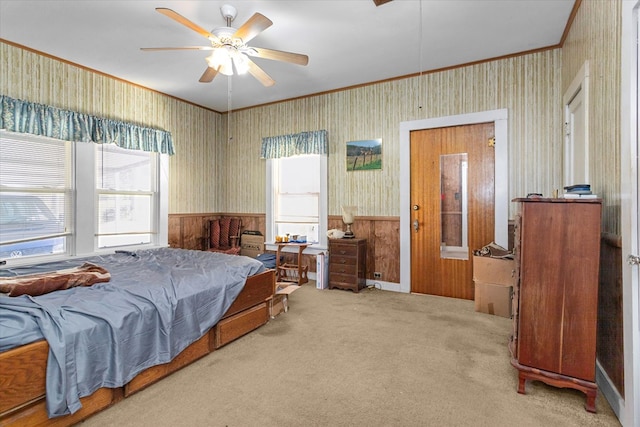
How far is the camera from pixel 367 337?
2.93 meters

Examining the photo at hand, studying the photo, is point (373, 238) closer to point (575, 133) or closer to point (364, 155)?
point (364, 155)

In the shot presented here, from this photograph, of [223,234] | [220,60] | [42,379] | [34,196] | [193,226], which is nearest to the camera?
[42,379]

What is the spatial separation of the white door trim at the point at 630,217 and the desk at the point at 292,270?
12.1ft

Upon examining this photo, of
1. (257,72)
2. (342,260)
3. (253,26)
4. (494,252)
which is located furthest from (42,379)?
(494,252)

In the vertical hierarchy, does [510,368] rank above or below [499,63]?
below

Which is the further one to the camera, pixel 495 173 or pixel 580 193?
pixel 495 173

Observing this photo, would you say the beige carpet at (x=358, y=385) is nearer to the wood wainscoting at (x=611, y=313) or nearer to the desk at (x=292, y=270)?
the wood wainscoting at (x=611, y=313)

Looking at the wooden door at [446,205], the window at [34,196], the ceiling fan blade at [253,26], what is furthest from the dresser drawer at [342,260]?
the window at [34,196]

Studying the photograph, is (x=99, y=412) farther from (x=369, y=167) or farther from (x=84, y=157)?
(x=369, y=167)

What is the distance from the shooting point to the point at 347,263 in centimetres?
451

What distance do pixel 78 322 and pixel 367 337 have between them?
84.7 inches

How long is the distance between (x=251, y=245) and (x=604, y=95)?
493 cm

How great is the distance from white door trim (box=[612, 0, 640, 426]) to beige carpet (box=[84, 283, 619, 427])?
11.2 inches

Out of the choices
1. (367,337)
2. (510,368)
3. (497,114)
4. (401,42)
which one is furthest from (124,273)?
(497,114)
